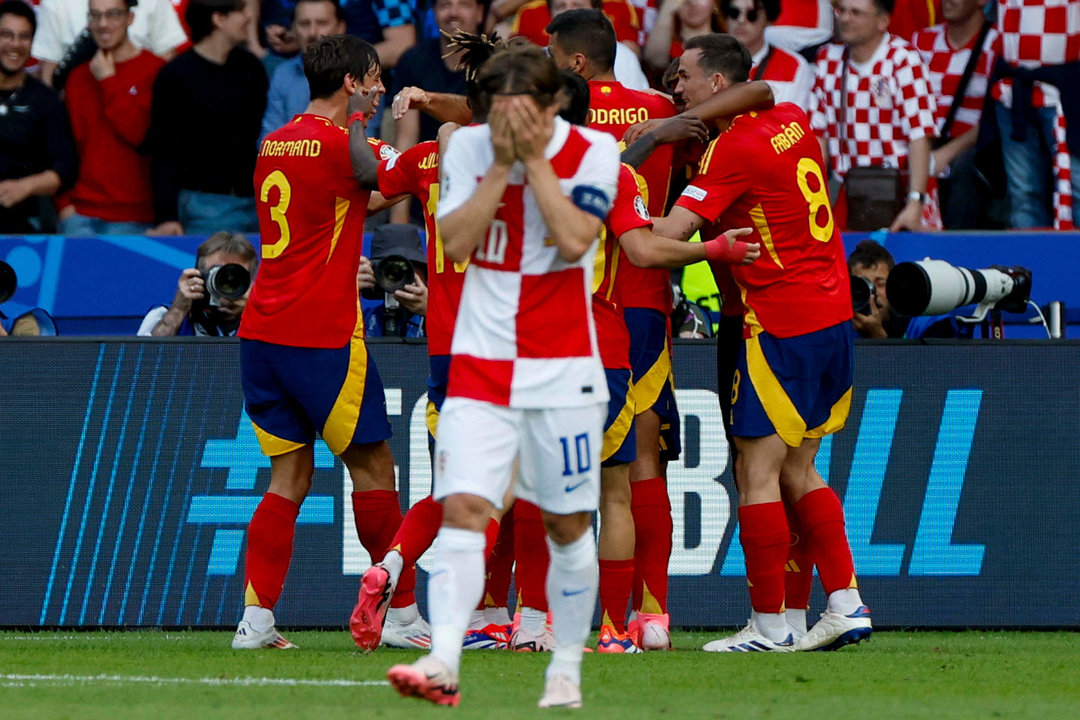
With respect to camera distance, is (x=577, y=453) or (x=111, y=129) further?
(x=111, y=129)

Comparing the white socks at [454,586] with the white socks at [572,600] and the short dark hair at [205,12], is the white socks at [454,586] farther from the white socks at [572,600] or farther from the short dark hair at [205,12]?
the short dark hair at [205,12]

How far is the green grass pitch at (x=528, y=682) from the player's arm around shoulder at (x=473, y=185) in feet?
4.35

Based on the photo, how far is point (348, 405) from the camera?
717cm

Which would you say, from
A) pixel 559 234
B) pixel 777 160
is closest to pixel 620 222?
pixel 777 160

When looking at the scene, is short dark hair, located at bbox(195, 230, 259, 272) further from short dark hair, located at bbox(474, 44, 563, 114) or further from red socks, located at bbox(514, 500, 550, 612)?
short dark hair, located at bbox(474, 44, 563, 114)

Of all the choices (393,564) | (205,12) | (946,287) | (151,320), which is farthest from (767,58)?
(393,564)

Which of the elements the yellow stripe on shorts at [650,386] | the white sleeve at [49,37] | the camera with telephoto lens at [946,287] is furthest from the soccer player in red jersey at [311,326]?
the white sleeve at [49,37]

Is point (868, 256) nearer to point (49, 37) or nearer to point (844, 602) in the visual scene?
point (844, 602)

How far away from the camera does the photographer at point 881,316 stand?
9.05 meters

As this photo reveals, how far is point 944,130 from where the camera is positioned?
37.0 feet

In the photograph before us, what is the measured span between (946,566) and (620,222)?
9.83 feet

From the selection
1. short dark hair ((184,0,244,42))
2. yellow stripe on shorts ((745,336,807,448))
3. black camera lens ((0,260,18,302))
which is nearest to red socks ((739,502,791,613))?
yellow stripe on shorts ((745,336,807,448))

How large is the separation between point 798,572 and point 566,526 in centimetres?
278

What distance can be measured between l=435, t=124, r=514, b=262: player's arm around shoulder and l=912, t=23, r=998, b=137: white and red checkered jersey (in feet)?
21.5
